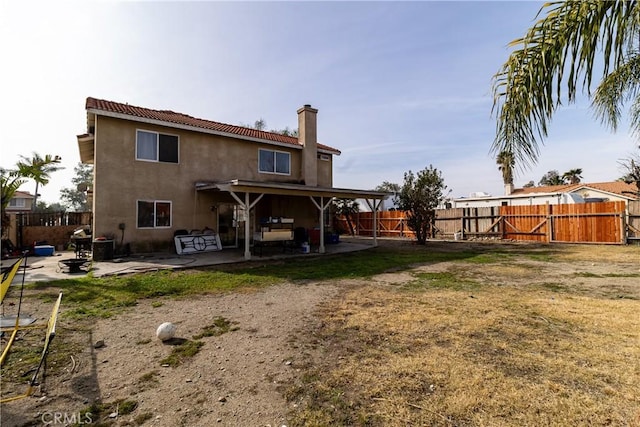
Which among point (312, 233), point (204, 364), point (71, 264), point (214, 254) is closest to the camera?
point (204, 364)

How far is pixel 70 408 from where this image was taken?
2.49 metres

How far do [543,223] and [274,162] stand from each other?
14.8m

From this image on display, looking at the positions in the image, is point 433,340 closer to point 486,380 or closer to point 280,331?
point 486,380

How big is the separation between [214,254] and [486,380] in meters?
10.3

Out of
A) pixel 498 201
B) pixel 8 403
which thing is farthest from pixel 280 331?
pixel 498 201

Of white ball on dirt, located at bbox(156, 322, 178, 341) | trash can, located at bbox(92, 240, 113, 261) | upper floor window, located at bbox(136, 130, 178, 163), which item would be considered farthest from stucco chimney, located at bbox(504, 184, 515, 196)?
white ball on dirt, located at bbox(156, 322, 178, 341)

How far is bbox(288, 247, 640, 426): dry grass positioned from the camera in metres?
2.35

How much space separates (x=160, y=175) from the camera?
11.5 meters

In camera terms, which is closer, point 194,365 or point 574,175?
point 194,365

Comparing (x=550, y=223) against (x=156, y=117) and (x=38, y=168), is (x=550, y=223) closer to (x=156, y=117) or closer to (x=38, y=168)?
(x=156, y=117)

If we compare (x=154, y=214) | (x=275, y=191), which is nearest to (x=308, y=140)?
(x=275, y=191)

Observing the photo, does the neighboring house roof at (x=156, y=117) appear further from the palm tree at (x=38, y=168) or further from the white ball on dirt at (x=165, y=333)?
the white ball on dirt at (x=165, y=333)

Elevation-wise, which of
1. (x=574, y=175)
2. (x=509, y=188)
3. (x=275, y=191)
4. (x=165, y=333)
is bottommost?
(x=165, y=333)

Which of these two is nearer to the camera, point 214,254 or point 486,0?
point 486,0
